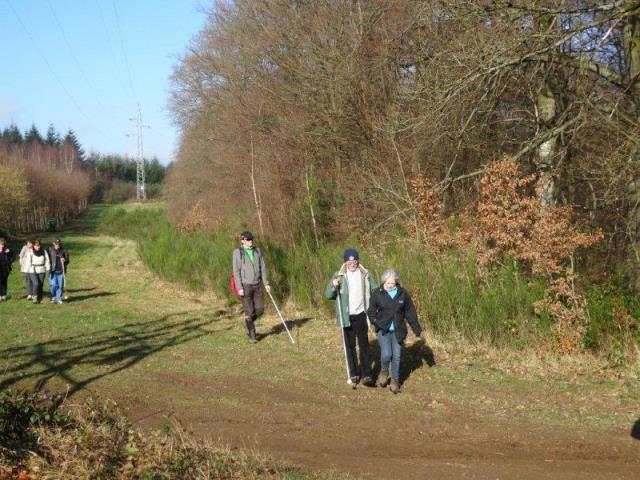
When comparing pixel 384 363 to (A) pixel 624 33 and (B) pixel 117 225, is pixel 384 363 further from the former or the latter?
(B) pixel 117 225

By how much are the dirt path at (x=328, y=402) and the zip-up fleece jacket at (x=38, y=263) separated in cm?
440

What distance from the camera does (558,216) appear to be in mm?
12516

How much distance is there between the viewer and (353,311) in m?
10.3

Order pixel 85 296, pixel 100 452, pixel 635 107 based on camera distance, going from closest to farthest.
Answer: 1. pixel 100 452
2. pixel 635 107
3. pixel 85 296

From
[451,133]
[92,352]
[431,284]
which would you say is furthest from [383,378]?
[451,133]

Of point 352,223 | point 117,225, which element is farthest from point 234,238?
point 117,225

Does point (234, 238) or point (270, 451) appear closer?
point (270, 451)

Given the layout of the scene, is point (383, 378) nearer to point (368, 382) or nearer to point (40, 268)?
point (368, 382)

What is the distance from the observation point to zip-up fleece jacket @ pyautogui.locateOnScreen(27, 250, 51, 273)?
64.4ft

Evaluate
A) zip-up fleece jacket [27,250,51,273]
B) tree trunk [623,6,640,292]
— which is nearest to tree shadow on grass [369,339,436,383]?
tree trunk [623,6,640,292]

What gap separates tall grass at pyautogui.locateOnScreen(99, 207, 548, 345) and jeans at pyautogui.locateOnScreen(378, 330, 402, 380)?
9.13 feet

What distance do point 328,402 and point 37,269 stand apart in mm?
12814

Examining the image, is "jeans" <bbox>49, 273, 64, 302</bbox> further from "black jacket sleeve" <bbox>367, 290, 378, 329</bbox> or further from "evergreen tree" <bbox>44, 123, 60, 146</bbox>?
"evergreen tree" <bbox>44, 123, 60, 146</bbox>

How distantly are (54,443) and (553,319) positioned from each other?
8.42 meters
